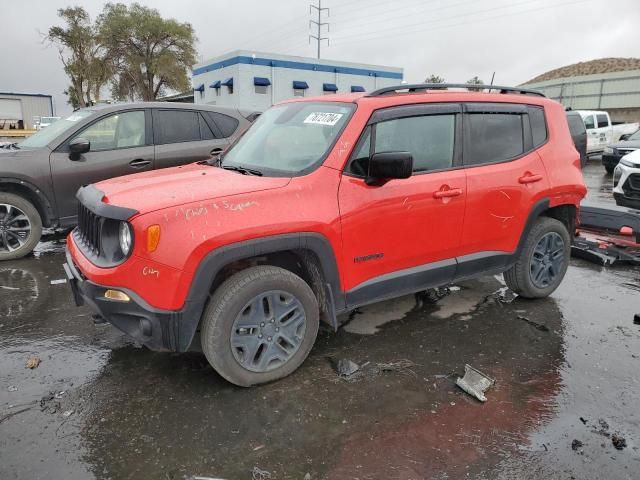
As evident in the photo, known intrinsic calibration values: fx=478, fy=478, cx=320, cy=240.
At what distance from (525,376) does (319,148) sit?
214 cm

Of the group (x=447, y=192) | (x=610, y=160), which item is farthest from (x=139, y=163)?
(x=610, y=160)

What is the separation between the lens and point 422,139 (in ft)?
11.9

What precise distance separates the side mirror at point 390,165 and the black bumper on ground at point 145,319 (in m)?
1.42

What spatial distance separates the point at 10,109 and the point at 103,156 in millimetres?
39914

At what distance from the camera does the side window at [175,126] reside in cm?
644

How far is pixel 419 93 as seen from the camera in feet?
12.3

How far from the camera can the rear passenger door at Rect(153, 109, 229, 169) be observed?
252 inches

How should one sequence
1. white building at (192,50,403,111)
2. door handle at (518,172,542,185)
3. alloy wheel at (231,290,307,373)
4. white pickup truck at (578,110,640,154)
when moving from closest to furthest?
alloy wheel at (231,290,307,373) < door handle at (518,172,542,185) < white pickup truck at (578,110,640,154) < white building at (192,50,403,111)

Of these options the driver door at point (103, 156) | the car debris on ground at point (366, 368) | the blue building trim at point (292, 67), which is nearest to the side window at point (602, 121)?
the driver door at point (103, 156)

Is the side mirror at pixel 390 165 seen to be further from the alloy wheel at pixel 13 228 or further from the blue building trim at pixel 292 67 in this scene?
the blue building trim at pixel 292 67

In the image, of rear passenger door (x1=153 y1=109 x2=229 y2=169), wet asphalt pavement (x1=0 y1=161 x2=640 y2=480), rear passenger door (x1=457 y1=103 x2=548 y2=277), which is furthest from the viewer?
rear passenger door (x1=153 y1=109 x2=229 y2=169)

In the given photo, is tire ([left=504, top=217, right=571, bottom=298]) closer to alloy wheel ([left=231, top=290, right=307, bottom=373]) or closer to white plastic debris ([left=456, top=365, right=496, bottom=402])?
white plastic debris ([left=456, top=365, right=496, bottom=402])

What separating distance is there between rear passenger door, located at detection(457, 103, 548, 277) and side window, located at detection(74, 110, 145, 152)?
4370 mm

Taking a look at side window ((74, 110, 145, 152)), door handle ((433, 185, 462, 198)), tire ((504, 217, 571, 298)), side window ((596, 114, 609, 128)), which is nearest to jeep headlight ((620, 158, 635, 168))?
tire ((504, 217, 571, 298))
